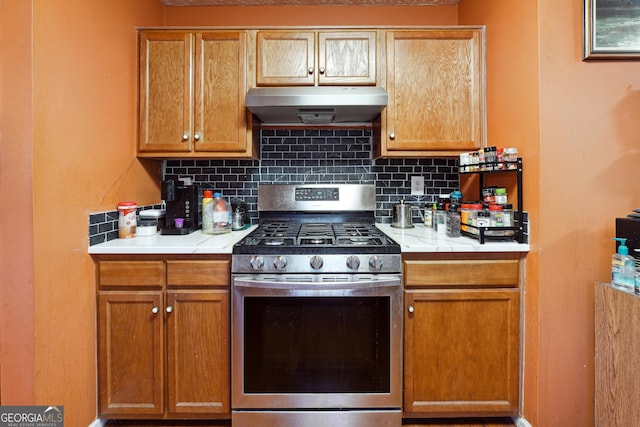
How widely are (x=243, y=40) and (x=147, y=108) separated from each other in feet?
2.27

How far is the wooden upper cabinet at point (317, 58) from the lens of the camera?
1.91 metres


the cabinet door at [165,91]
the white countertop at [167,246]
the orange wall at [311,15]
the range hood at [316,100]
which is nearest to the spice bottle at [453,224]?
the range hood at [316,100]

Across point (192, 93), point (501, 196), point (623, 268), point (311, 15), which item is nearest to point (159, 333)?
point (192, 93)

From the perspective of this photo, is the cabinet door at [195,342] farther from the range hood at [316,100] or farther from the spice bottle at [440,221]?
the spice bottle at [440,221]

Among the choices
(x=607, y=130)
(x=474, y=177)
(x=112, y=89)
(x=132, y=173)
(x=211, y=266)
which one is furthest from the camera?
(x=474, y=177)

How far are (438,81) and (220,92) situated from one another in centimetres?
128

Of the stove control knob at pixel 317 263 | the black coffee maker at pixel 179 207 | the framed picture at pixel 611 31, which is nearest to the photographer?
the framed picture at pixel 611 31

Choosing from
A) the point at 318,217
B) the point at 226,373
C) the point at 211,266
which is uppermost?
the point at 318,217

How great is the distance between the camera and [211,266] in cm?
Result: 153

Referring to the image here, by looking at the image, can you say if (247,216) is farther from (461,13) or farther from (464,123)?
(461,13)

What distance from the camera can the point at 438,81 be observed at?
192 centimetres

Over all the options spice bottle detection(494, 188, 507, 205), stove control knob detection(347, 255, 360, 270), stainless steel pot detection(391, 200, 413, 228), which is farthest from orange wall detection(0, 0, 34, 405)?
spice bottle detection(494, 188, 507, 205)

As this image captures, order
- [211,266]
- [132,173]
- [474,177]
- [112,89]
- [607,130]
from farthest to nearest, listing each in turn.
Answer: [474,177]
[132,173]
[112,89]
[211,266]
[607,130]

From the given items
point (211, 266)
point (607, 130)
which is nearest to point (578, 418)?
point (607, 130)
